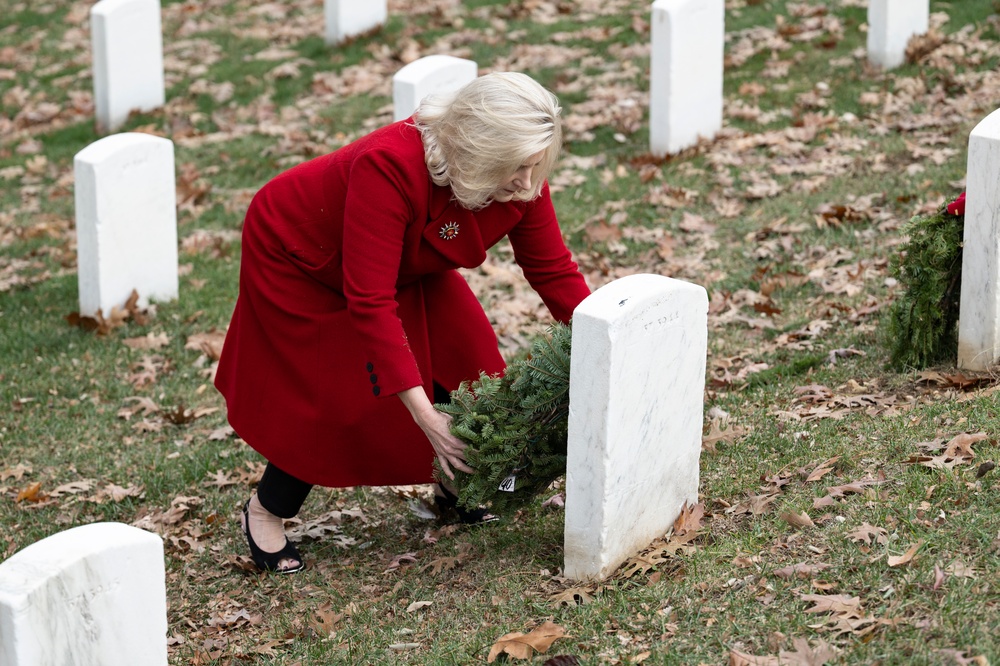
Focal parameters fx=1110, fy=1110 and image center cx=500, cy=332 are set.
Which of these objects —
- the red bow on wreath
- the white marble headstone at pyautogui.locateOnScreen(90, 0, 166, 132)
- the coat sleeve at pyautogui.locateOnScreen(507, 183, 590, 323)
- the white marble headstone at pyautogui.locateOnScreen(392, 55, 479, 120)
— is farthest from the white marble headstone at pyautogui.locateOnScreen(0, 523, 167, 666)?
the white marble headstone at pyautogui.locateOnScreen(90, 0, 166, 132)

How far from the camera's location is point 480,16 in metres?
10.6

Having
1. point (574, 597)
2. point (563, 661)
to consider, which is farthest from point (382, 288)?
point (563, 661)

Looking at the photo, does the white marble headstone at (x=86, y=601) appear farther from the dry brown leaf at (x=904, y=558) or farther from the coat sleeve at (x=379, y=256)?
the dry brown leaf at (x=904, y=558)

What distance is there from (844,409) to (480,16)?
24.1ft

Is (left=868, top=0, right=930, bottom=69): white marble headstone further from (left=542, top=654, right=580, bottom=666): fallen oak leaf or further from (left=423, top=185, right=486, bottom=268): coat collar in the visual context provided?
(left=542, top=654, right=580, bottom=666): fallen oak leaf

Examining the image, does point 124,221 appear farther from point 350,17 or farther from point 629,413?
point 350,17

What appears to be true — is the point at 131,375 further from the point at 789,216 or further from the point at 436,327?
the point at 789,216

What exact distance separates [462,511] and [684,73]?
4468 millimetres

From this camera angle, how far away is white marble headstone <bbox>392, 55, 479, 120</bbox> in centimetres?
675

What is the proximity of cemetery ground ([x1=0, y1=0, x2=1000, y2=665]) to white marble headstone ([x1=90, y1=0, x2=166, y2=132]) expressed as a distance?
218mm

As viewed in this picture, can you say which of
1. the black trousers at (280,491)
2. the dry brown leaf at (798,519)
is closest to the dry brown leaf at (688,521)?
the dry brown leaf at (798,519)

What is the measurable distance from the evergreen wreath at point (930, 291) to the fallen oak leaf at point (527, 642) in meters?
2.07

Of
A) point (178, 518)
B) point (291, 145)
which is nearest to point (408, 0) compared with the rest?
point (291, 145)

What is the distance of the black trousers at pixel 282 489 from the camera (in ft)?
12.4
